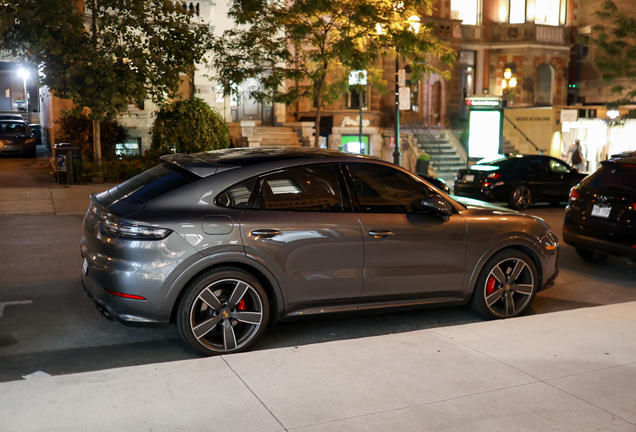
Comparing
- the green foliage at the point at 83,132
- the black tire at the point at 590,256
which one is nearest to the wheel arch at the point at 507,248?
the black tire at the point at 590,256

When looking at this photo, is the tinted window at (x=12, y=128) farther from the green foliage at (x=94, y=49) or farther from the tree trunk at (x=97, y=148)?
the green foliage at (x=94, y=49)

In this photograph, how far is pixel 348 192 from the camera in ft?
19.6

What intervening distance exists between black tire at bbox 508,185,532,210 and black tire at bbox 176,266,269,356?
40.9 feet

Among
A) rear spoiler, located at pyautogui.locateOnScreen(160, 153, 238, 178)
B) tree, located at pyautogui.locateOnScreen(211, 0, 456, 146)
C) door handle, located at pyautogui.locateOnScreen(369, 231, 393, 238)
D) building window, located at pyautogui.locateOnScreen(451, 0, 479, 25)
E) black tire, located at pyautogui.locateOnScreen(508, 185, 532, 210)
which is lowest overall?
black tire, located at pyautogui.locateOnScreen(508, 185, 532, 210)

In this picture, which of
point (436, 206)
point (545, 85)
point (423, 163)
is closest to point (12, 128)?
point (423, 163)

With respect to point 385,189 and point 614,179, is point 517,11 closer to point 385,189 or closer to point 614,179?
point 614,179

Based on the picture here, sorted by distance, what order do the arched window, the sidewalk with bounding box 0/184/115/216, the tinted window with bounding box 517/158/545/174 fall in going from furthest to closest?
1. the arched window
2. the tinted window with bounding box 517/158/545/174
3. the sidewalk with bounding box 0/184/115/216

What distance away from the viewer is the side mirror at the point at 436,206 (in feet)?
20.0

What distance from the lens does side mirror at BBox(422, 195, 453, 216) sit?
20.0 ft

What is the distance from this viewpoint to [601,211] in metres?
9.12

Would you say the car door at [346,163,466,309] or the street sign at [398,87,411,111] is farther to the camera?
the street sign at [398,87,411,111]

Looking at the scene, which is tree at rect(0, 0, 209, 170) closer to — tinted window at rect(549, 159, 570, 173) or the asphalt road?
the asphalt road

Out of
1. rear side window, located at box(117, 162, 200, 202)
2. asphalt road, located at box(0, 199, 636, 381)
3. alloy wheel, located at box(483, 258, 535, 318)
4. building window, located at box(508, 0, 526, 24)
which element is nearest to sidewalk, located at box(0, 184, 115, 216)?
asphalt road, located at box(0, 199, 636, 381)

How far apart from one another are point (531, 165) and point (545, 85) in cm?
2106
